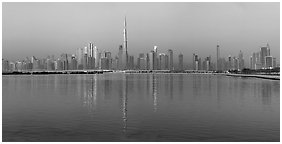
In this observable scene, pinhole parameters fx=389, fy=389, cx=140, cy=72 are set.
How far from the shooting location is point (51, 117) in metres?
19.6

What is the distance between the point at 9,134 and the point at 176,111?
9.89 m

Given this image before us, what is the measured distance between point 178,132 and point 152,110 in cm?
752

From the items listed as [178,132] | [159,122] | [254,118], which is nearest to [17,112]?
[159,122]

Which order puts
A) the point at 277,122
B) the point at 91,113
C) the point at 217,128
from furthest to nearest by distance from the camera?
the point at 91,113
the point at 277,122
the point at 217,128

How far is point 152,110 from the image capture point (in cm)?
2259

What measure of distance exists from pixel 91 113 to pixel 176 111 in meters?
4.75

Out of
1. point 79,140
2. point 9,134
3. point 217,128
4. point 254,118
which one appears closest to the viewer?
point 79,140

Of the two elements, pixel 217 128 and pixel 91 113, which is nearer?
pixel 217 128

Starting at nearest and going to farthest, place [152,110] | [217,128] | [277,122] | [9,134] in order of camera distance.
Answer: [9,134] < [217,128] < [277,122] < [152,110]

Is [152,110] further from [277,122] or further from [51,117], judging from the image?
[277,122]

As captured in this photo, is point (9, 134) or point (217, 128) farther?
point (217, 128)

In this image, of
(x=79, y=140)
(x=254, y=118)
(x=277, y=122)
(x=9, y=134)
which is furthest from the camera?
(x=254, y=118)

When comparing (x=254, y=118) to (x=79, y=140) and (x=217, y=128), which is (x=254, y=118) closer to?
(x=217, y=128)

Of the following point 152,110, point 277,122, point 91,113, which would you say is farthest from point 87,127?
point 277,122
